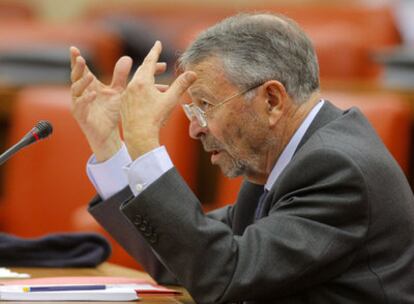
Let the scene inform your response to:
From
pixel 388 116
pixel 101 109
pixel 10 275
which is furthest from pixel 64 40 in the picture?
pixel 10 275

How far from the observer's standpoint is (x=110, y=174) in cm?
225

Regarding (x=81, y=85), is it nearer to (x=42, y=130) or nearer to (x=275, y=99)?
(x=42, y=130)

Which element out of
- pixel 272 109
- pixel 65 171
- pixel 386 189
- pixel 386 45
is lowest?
pixel 386 45

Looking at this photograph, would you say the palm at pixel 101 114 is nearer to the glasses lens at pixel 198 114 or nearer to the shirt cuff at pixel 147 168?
the glasses lens at pixel 198 114

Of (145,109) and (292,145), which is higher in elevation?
(145,109)

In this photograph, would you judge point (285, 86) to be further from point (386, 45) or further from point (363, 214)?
point (386, 45)

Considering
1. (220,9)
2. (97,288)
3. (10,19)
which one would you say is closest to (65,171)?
(97,288)

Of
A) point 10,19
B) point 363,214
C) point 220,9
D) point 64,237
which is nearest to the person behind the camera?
point 363,214

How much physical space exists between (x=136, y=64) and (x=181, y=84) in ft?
13.4

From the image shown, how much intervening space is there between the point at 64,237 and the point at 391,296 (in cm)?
88

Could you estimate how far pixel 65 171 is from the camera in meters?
3.86

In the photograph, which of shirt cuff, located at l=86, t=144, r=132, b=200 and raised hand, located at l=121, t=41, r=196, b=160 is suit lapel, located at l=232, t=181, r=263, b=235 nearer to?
shirt cuff, located at l=86, t=144, r=132, b=200

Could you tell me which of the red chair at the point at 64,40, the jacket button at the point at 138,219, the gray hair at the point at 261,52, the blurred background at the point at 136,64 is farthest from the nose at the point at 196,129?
the red chair at the point at 64,40

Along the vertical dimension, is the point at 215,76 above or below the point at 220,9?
above
